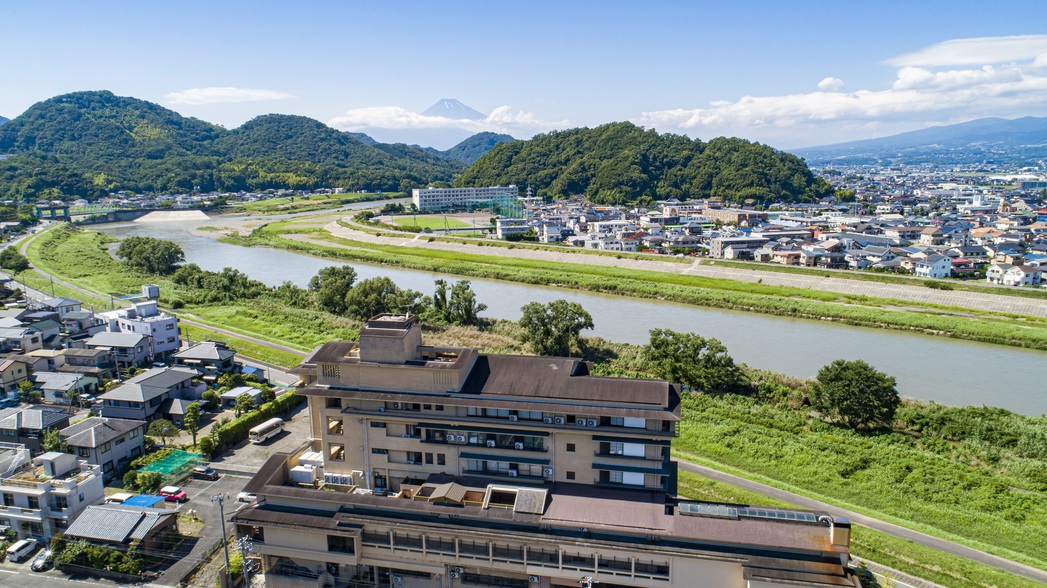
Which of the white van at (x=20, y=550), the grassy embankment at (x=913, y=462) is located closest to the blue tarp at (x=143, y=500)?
the white van at (x=20, y=550)

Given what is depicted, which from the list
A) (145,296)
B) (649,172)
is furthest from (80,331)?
(649,172)

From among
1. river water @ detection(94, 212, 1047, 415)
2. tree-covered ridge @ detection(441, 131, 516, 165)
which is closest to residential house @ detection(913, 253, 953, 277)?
river water @ detection(94, 212, 1047, 415)

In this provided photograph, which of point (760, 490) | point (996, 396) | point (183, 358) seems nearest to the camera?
point (760, 490)

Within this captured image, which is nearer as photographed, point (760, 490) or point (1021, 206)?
point (760, 490)

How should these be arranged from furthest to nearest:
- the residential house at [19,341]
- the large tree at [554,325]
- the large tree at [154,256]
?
the large tree at [154,256] → the large tree at [554,325] → the residential house at [19,341]

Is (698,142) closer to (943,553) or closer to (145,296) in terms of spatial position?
(145,296)

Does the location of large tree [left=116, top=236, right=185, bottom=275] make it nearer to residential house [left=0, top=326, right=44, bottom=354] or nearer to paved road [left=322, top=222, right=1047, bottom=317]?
residential house [left=0, top=326, right=44, bottom=354]

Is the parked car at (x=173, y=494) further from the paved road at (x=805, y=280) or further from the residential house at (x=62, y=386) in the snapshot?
the paved road at (x=805, y=280)

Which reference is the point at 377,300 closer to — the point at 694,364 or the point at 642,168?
the point at 694,364
